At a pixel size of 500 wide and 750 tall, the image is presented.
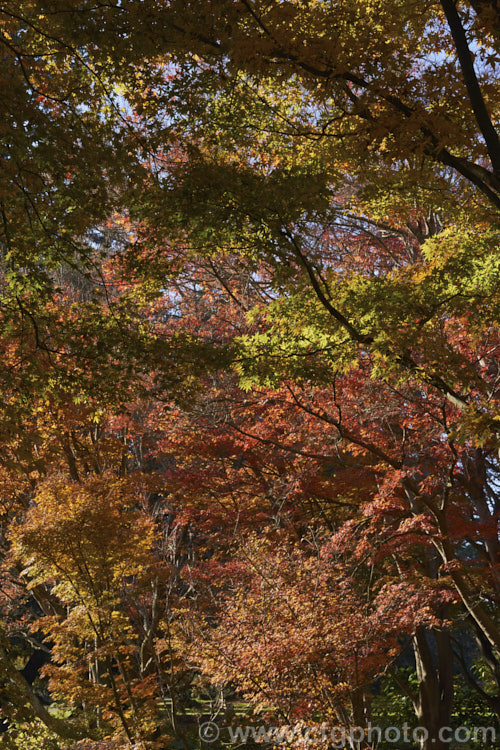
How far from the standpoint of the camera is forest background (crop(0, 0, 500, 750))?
4.75 metres

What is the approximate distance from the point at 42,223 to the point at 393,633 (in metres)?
7.81

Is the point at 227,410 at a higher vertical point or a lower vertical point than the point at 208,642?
higher

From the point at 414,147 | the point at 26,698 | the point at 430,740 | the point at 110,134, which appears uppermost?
the point at 110,134

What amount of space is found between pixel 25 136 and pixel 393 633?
27.8ft

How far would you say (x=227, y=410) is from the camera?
11.1m

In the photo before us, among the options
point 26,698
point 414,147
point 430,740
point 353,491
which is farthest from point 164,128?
point 430,740

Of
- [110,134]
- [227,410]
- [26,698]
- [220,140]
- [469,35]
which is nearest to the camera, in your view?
[469,35]

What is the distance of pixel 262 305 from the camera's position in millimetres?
8109

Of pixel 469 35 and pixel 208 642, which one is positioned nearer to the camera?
pixel 469 35

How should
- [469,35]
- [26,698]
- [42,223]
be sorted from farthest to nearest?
[42,223] → [26,698] → [469,35]

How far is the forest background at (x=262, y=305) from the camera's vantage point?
4754 millimetres

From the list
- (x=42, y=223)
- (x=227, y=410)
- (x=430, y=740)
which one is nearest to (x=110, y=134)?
(x=42, y=223)

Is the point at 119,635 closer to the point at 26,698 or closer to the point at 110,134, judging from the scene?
the point at 26,698

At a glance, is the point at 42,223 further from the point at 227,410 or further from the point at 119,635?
the point at 119,635
